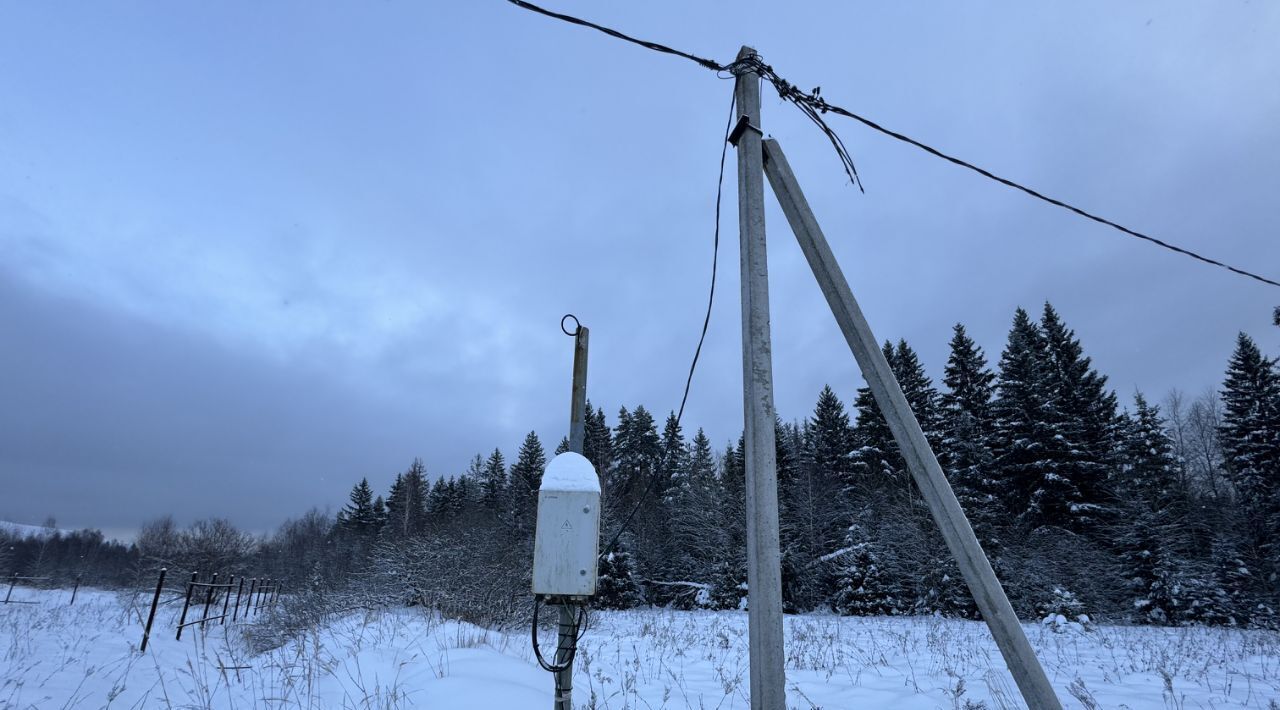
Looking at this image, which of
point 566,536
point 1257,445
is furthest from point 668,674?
point 1257,445

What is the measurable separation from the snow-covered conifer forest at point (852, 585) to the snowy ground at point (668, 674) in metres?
0.05

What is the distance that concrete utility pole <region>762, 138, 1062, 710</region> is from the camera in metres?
2.62

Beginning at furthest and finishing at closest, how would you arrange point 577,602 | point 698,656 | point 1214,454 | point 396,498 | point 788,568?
point 396,498 < point 1214,454 < point 788,568 < point 698,656 < point 577,602

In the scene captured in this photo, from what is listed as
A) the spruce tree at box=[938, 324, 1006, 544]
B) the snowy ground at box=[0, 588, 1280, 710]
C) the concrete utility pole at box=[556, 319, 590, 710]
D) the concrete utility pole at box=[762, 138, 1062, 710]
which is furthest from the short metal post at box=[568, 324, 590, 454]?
the spruce tree at box=[938, 324, 1006, 544]

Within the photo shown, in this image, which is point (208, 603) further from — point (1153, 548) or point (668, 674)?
point (1153, 548)

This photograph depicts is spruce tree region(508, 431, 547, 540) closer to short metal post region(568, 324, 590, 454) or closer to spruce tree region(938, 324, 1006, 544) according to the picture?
spruce tree region(938, 324, 1006, 544)

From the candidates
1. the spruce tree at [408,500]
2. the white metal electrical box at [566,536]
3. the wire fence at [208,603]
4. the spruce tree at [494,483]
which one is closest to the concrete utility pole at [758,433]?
the white metal electrical box at [566,536]

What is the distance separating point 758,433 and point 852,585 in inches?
855

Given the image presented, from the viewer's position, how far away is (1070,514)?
21.1 m

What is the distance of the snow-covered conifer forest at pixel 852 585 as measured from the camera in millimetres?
5535

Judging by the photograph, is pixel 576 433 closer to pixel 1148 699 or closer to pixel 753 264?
pixel 753 264

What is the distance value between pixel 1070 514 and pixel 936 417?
5.53 meters

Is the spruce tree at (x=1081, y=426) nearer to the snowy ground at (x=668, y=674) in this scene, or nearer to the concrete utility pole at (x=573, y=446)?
the snowy ground at (x=668, y=674)

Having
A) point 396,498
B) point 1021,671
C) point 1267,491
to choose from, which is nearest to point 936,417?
point 1267,491
